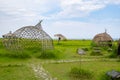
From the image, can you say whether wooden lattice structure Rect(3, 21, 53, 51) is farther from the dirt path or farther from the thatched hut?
the thatched hut

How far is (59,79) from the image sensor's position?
16703 mm

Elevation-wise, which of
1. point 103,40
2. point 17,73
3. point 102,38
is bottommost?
point 17,73

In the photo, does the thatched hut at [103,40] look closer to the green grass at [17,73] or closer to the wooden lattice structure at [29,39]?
the wooden lattice structure at [29,39]

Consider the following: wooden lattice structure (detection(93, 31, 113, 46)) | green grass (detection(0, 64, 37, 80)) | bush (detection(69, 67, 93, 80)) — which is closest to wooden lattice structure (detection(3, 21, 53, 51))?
green grass (detection(0, 64, 37, 80))

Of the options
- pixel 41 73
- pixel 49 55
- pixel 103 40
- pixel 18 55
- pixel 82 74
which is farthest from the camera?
pixel 103 40

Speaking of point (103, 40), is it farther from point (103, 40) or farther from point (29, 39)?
point (29, 39)

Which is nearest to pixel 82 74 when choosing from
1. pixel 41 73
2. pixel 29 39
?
pixel 41 73

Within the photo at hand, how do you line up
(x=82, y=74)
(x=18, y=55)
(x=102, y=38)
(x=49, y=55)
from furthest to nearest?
(x=102, y=38) < (x=49, y=55) < (x=18, y=55) < (x=82, y=74)

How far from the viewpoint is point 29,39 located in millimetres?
29047

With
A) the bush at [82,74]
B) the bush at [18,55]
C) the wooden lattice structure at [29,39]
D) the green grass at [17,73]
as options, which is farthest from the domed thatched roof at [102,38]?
the bush at [82,74]

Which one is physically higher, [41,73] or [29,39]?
[29,39]

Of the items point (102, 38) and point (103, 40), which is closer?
point (103, 40)

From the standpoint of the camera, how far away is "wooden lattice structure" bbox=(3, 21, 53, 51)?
2819 centimetres

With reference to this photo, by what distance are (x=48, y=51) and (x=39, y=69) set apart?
800cm
